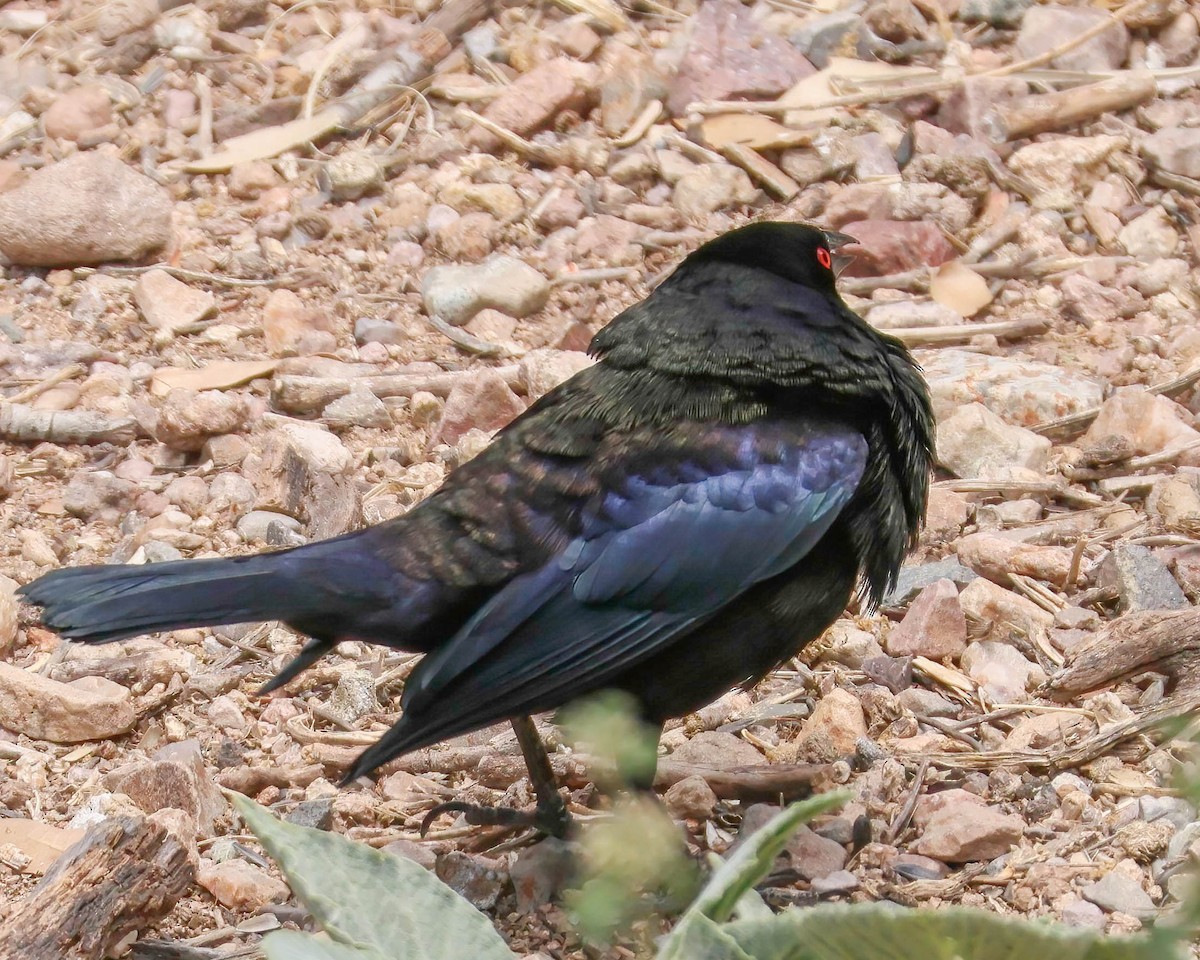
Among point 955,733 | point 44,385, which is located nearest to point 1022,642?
point 955,733

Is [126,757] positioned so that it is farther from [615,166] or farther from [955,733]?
[615,166]

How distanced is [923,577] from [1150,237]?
224 centimetres

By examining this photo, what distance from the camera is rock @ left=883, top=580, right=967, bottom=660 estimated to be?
4141 mm

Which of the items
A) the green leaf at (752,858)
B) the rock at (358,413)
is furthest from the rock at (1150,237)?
the green leaf at (752,858)

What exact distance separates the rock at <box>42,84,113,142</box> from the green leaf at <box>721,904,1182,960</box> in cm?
523

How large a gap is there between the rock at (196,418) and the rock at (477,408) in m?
0.65

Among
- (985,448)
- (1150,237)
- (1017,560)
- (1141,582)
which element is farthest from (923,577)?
(1150,237)

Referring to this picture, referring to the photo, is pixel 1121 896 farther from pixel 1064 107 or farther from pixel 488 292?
pixel 1064 107

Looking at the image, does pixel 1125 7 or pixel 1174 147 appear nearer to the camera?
pixel 1174 147

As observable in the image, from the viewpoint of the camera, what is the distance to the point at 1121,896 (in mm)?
3094

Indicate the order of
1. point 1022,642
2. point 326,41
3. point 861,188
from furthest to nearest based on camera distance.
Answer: point 326,41, point 861,188, point 1022,642

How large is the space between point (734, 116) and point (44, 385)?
2.91 meters

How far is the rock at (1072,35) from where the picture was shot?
6625 mm

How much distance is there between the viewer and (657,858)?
5.63ft
